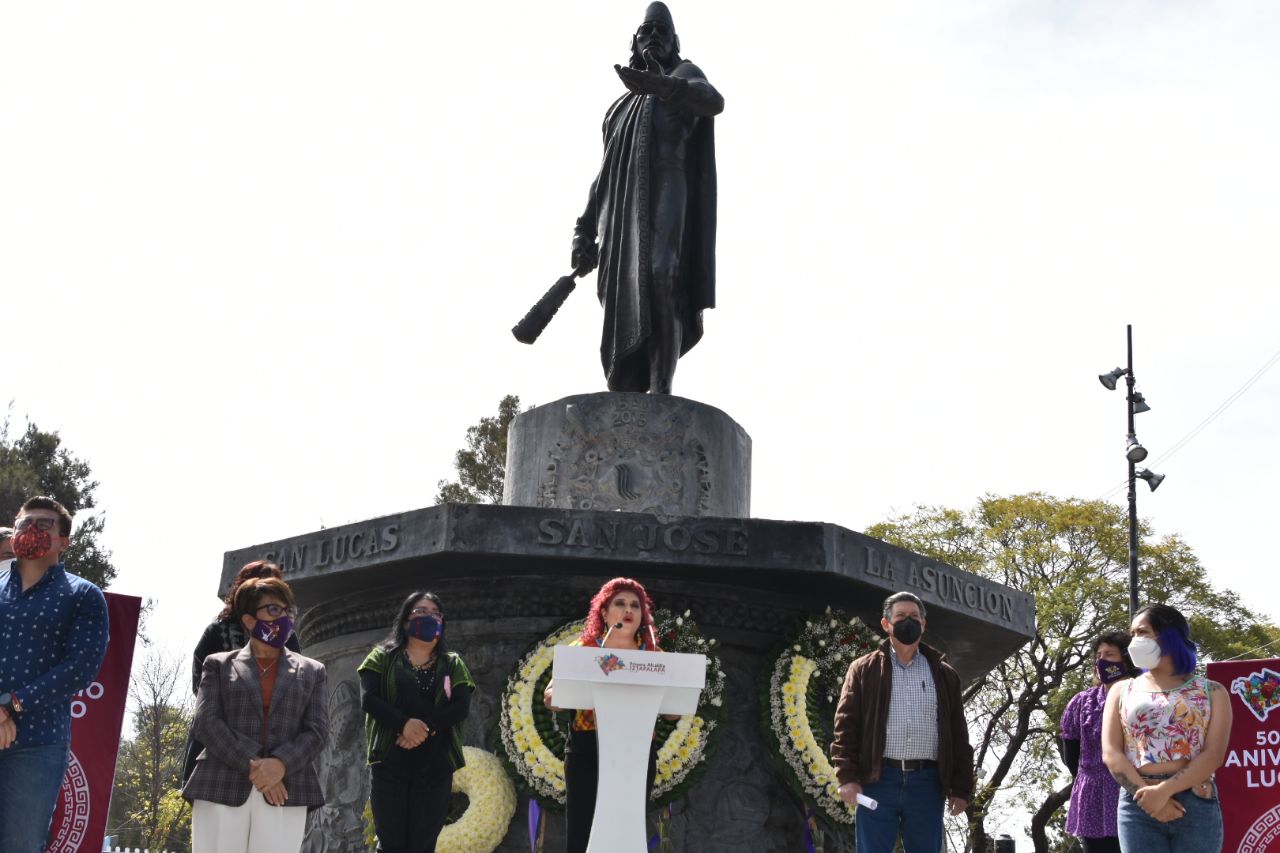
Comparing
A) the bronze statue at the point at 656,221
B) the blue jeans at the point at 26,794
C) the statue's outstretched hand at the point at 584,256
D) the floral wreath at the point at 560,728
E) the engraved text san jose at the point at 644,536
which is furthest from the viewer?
the statue's outstretched hand at the point at 584,256

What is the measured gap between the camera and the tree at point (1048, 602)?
94.7ft

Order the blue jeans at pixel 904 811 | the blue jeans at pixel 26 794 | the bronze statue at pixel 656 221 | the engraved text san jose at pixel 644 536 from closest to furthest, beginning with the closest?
the blue jeans at pixel 26 794, the blue jeans at pixel 904 811, the engraved text san jose at pixel 644 536, the bronze statue at pixel 656 221

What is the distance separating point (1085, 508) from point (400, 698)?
26378 mm

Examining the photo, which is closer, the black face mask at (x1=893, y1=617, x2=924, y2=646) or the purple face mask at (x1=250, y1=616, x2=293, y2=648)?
the purple face mask at (x1=250, y1=616, x2=293, y2=648)

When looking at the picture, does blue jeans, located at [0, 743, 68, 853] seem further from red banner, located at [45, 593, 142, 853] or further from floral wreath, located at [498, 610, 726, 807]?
floral wreath, located at [498, 610, 726, 807]

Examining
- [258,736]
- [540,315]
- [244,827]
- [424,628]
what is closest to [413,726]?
[424,628]

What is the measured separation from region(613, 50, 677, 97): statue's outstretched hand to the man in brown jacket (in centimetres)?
463

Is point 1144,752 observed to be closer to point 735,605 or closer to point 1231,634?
point 735,605

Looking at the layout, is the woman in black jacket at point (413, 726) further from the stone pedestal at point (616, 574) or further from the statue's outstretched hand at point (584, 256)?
the statue's outstretched hand at point (584, 256)

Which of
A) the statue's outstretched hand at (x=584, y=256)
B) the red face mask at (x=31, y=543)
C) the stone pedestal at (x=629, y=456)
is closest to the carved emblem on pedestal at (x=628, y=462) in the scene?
the stone pedestal at (x=629, y=456)

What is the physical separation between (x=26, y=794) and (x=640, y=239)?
243 inches

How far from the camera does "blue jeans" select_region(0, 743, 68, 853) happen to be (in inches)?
236

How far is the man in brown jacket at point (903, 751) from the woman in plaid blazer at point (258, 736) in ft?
7.89

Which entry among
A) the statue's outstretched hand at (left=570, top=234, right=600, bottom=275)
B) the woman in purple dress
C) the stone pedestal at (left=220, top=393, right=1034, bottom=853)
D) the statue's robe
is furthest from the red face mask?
the statue's outstretched hand at (left=570, top=234, right=600, bottom=275)
